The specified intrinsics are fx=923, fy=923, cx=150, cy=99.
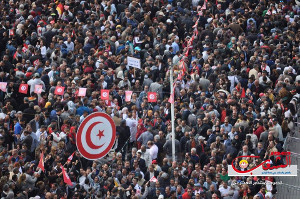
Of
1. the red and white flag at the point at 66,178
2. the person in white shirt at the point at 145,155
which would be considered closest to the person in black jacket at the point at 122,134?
the person in white shirt at the point at 145,155

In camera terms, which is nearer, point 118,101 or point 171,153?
point 171,153

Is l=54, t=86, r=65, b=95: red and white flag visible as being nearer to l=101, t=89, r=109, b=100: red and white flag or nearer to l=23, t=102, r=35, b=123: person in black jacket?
l=23, t=102, r=35, b=123: person in black jacket

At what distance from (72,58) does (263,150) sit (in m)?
8.99

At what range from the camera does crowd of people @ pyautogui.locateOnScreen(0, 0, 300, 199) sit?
25188mm

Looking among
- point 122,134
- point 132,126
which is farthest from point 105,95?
point 122,134

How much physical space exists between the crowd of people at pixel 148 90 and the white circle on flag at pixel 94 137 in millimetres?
4653

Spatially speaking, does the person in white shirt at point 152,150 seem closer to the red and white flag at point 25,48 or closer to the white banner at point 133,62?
the white banner at point 133,62

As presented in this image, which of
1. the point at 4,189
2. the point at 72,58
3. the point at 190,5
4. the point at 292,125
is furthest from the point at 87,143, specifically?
the point at 190,5

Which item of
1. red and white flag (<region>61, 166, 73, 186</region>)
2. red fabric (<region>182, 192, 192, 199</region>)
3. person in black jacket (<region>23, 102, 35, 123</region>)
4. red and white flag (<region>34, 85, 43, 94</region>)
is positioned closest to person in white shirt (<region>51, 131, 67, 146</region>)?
person in black jacket (<region>23, 102, 35, 123</region>)

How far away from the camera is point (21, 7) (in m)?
35.7

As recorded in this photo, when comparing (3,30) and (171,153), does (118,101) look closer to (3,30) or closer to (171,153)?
(171,153)

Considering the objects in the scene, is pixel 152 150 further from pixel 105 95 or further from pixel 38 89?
pixel 38 89

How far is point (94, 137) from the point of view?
19.7 metres

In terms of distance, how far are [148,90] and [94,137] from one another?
33.4ft
